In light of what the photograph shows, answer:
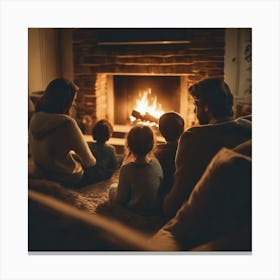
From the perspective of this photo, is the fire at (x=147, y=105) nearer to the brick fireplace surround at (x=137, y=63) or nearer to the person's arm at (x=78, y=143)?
the brick fireplace surround at (x=137, y=63)

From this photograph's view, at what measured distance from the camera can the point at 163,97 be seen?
2984 millimetres

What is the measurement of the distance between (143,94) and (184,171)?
1136 mm

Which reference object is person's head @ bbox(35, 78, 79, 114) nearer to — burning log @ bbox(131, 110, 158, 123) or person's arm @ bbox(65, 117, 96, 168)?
person's arm @ bbox(65, 117, 96, 168)

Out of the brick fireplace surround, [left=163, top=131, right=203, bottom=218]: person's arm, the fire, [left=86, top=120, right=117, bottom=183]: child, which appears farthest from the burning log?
[left=163, top=131, right=203, bottom=218]: person's arm

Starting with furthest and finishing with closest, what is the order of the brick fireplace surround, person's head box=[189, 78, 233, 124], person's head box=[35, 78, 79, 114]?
1. the brick fireplace surround
2. person's head box=[35, 78, 79, 114]
3. person's head box=[189, 78, 233, 124]

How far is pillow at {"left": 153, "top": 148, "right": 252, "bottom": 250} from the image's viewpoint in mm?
1889

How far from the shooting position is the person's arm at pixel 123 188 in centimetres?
201

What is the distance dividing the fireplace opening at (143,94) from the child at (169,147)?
0.85 metres

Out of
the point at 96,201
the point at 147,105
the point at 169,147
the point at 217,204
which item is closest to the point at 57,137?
the point at 96,201

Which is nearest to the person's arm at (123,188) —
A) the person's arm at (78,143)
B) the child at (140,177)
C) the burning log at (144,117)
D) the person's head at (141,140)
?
the child at (140,177)

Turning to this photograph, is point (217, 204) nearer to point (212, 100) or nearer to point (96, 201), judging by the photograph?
point (212, 100)

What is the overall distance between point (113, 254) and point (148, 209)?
295mm

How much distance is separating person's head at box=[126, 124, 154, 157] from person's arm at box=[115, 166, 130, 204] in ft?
0.38
